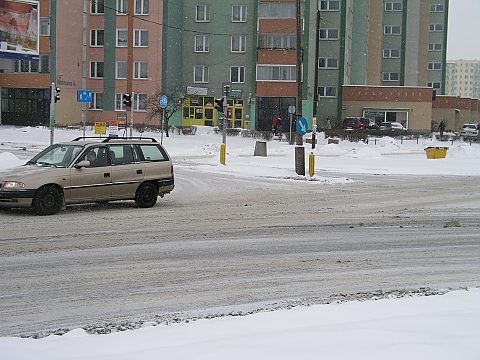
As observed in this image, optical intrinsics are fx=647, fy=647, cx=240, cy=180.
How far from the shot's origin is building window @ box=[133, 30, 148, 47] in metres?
58.9

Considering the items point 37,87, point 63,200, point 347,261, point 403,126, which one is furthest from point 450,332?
point 403,126

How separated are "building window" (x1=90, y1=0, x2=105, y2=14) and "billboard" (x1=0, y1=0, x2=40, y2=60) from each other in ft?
84.3

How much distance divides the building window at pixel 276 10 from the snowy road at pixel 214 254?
4421 cm

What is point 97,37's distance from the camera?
59719mm

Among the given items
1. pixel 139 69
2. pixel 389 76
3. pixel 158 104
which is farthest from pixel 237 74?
pixel 389 76

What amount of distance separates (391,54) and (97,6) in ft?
139

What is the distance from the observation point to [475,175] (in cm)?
2769

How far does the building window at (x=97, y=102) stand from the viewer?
59844 mm

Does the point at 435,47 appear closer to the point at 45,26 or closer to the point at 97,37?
the point at 97,37

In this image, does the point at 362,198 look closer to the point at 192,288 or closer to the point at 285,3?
the point at 192,288

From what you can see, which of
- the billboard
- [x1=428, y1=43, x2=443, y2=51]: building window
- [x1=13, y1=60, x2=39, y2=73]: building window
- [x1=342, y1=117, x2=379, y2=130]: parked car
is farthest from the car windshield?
[x1=428, y1=43, x2=443, y2=51]: building window

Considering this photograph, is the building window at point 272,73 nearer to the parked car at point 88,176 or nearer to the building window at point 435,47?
the building window at point 435,47

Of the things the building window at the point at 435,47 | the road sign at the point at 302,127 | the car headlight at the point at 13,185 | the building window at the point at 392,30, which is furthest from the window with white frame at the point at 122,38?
the building window at the point at 435,47

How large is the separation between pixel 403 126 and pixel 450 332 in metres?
63.0
